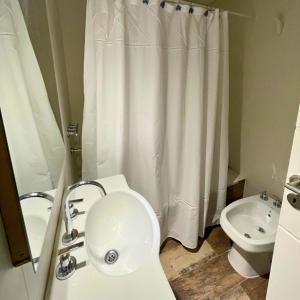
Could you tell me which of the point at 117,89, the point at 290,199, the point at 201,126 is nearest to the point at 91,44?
the point at 117,89

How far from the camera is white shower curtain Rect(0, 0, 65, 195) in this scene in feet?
1.60

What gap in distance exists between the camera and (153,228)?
0.87 meters

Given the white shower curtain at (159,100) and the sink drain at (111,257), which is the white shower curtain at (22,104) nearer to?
the sink drain at (111,257)

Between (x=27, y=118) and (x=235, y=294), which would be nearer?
(x=27, y=118)

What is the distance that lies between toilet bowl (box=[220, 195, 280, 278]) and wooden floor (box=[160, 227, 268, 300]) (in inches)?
3.1

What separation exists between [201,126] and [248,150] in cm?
74

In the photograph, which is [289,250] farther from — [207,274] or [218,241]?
[218,241]

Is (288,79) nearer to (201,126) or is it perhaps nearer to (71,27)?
(201,126)

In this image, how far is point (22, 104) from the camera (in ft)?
1.83

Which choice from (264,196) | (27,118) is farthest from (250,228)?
(27,118)

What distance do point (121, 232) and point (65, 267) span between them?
1.22ft

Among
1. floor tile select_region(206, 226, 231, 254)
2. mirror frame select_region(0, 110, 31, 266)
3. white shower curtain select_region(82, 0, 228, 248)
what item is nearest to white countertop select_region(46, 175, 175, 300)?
mirror frame select_region(0, 110, 31, 266)

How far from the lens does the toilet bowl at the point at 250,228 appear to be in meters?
1.49

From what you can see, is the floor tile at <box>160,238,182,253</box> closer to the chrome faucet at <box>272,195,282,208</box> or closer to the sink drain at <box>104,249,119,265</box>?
the chrome faucet at <box>272,195,282,208</box>
